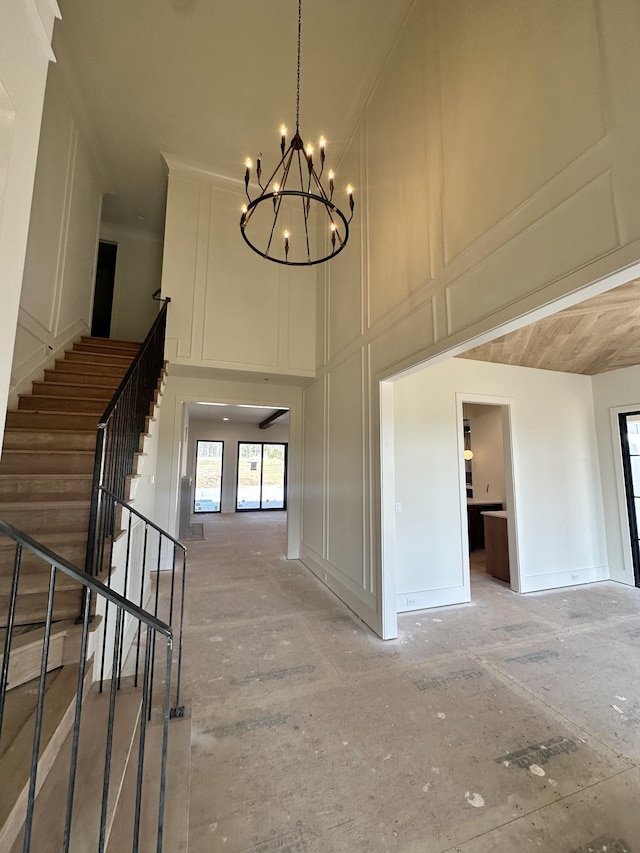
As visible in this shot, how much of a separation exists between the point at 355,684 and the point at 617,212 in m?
3.19

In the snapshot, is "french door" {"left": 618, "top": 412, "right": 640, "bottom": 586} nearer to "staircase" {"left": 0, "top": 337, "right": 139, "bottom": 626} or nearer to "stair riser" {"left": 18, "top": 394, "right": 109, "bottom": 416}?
"staircase" {"left": 0, "top": 337, "right": 139, "bottom": 626}

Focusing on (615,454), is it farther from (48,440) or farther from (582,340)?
(48,440)

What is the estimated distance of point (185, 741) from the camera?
195cm

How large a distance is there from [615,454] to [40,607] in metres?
6.54

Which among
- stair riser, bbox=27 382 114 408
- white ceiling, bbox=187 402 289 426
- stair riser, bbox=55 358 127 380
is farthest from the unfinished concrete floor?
white ceiling, bbox=187 402 289 426

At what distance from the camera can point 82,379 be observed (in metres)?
4.11

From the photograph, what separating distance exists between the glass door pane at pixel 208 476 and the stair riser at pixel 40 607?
30.7ft

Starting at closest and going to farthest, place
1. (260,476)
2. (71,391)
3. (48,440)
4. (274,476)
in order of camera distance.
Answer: (48,440), (71,391), (260,476), (274,476)

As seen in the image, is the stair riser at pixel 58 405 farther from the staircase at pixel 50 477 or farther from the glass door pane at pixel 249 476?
the glass door pane at pixel 249 476

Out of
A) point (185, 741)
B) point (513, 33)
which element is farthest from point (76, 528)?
point (513, 33)

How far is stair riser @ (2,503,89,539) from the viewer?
2.34 m

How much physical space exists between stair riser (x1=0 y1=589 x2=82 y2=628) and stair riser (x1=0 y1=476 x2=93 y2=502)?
0.74 metres

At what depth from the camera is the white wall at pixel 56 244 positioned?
367cm

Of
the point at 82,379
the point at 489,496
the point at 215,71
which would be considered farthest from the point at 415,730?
the point at 215,71
